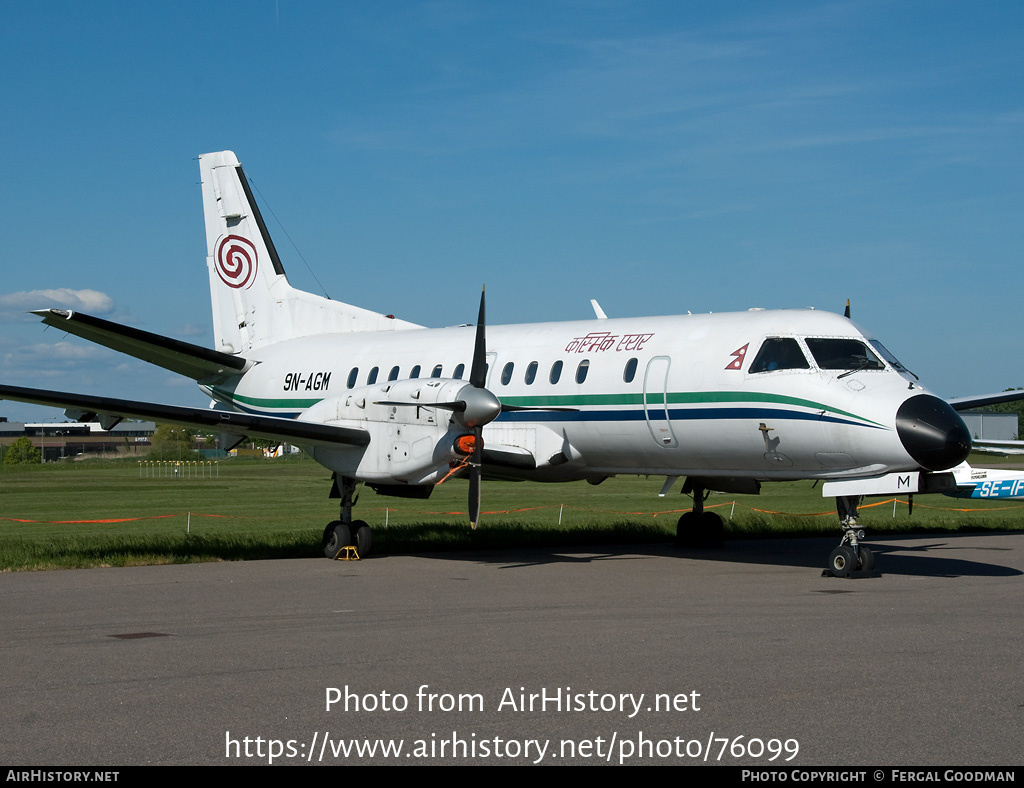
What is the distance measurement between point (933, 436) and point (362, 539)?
8.89 m

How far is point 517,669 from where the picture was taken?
841 centimetres

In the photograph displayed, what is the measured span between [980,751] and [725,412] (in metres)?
9.38

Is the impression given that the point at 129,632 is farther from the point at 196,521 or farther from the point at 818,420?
→ the point at 196,521

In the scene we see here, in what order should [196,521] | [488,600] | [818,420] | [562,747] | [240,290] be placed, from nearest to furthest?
[562,747] < [488,600] < [818,420] < [240,290] < [196,521]

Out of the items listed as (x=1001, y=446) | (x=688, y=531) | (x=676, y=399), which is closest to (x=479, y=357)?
(x=676, y=399)

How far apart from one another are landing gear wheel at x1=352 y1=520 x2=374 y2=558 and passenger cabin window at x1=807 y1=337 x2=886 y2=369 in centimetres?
752

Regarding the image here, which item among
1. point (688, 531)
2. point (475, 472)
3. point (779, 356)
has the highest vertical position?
point (779, 356)

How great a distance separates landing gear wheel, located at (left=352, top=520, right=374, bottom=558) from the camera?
17.8 meters

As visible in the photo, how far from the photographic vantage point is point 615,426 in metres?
16.4

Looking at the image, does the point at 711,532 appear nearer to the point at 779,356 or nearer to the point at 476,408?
the point at 779,356

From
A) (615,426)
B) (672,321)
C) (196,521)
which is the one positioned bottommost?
(196,521)

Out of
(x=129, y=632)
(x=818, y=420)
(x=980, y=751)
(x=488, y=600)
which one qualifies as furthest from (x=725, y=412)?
(x=980, y=751)

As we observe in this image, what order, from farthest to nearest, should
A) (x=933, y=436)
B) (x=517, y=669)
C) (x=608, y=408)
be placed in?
(x=608, y=408)
(x=933, y=436)
(x=517, y=669)
